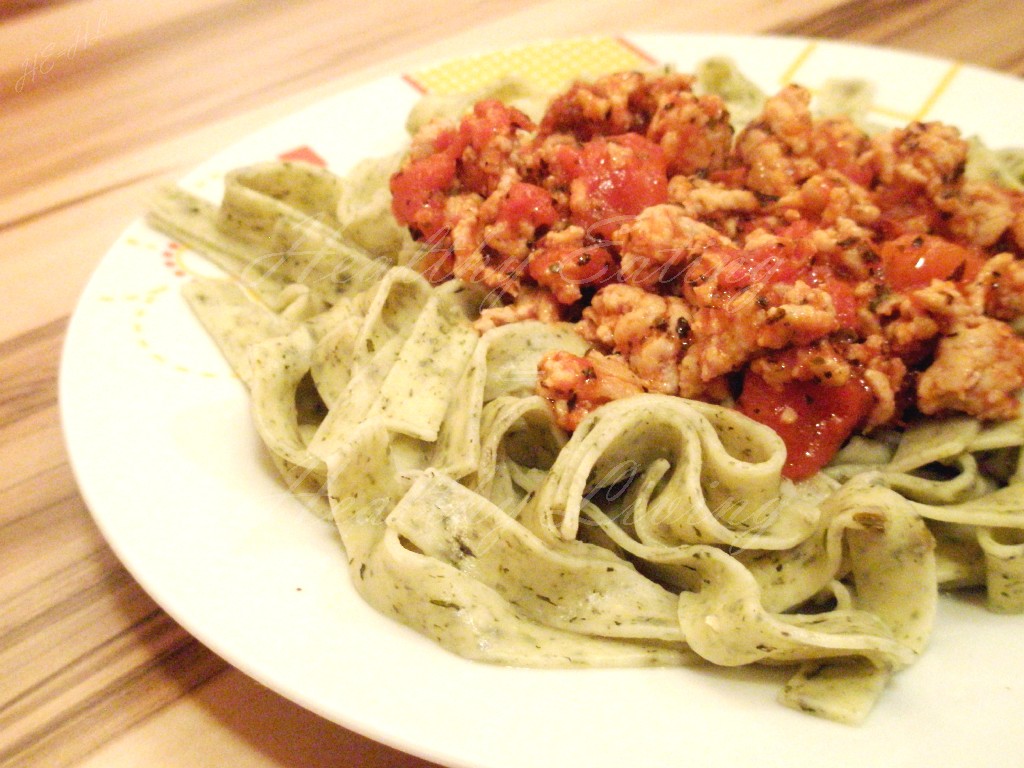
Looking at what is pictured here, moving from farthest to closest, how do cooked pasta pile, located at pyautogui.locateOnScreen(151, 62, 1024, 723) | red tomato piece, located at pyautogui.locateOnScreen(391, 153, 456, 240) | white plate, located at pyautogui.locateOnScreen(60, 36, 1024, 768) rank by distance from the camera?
1. red tomato piece, located at pyautogui.locateOnScreen(391, 153, 456, 240)
2. cooked pasta pile, located at pyautogui.locateOnScreen(151, 62, 1024, 723)
3. white plate, located at pyautogui.locateOnScreen(60, 36, 1024, 768)

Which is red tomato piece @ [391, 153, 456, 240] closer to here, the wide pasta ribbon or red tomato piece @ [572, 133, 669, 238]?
red tomato piece @ [572, 133, 669, 238]

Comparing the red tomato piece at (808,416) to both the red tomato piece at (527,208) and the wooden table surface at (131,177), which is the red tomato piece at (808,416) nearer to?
the red tomato piece at (527,208)

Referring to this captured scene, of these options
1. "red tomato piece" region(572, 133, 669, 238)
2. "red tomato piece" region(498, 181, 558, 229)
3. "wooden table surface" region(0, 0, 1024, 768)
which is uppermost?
"red tomato piece" region(572, 133, 669, 238)

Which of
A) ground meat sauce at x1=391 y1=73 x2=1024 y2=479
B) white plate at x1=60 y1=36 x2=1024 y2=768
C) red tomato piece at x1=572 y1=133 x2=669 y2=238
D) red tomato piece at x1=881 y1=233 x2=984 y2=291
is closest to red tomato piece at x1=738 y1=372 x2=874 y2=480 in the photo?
ground meat sauce at x1=391 y1=73 x2=1024 y2=479

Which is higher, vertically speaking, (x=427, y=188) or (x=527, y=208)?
(x=527, y=208)

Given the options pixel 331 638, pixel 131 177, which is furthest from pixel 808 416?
pixel 131 177

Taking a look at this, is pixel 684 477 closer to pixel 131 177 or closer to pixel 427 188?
pixel 427 188
